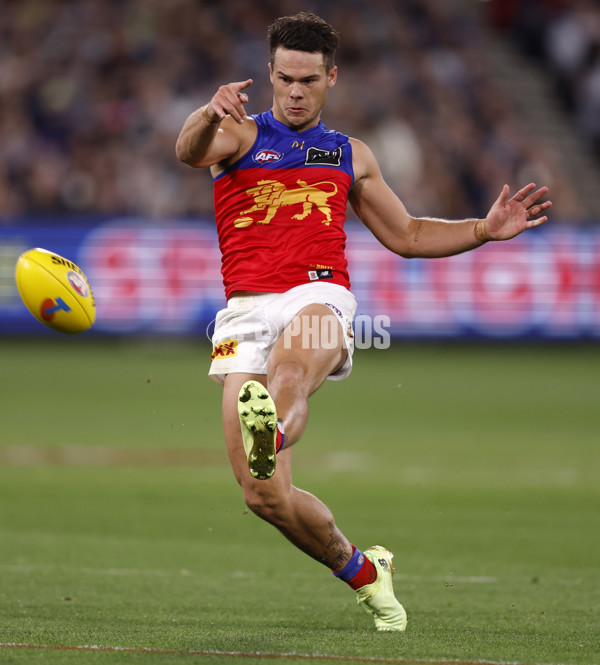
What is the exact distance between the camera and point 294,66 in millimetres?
6328

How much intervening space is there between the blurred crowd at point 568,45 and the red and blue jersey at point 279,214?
20690 millimetres

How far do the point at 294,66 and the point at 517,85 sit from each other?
22.4 metres

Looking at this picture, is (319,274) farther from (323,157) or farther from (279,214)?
(323,157)

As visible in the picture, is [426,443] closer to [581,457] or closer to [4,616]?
[581,457]

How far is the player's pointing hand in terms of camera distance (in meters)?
5.88

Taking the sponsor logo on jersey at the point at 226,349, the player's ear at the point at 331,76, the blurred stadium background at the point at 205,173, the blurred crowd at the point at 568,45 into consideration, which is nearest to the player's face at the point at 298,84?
the player's ear at the point at 331,76

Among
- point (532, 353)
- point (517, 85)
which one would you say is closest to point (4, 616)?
point (532, 353)

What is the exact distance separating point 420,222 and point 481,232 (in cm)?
34

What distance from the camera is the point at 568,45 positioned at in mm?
27109

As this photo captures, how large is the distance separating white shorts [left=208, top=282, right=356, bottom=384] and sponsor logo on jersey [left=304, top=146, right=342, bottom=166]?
2.18ft

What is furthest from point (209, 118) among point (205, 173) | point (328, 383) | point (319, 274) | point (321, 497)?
point (205, 173)

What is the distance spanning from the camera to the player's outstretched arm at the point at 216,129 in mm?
5895

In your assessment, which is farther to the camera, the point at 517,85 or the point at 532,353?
the point at 517,85

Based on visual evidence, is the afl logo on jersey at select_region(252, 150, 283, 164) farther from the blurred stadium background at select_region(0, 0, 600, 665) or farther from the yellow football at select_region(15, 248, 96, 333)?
the blurred stadium background at select_region(0, 0, 600, 665)
